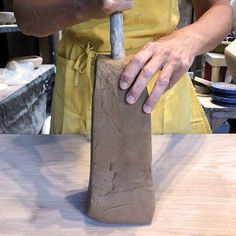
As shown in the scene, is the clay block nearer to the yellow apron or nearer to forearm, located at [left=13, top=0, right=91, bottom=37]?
forearm, located at [left=13, top=0, right=91, bottom=37]

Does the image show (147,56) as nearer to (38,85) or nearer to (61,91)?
(61,91)

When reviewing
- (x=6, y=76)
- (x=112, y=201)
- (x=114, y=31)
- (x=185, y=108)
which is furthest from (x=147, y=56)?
(x=6, y=76)

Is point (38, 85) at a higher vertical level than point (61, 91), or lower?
lower

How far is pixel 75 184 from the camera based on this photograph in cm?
57

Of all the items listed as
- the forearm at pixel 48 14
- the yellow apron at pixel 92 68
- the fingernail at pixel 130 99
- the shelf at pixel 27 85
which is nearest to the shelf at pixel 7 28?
the shelf at pixel 27 85

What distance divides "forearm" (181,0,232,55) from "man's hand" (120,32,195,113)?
0.8 inches

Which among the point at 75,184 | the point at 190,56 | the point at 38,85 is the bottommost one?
the point at 38,85

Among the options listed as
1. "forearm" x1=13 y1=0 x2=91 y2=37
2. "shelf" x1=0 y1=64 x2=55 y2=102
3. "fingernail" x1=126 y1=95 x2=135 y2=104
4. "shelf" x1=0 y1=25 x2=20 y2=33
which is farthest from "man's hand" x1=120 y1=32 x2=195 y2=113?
"shelf" x1=0 y1=25 x2=20 y2=33

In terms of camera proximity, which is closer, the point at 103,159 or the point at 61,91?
the point at 103,159

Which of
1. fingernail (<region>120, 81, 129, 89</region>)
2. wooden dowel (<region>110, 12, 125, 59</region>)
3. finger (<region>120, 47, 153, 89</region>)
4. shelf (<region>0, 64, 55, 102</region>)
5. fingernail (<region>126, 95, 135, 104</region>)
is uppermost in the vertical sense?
wooden dowel (<region>110, 12, 125, 59</region>)

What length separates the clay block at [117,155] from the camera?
45cm

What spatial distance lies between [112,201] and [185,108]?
363 mm

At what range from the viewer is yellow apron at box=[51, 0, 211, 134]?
2.25 ft

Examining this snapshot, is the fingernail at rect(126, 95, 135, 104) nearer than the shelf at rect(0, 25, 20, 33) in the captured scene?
Yes
